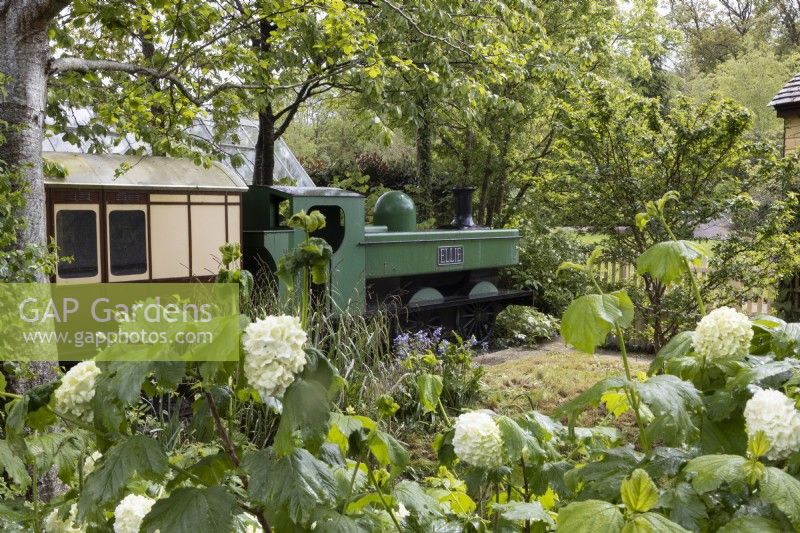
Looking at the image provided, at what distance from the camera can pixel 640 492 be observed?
112 centimetres

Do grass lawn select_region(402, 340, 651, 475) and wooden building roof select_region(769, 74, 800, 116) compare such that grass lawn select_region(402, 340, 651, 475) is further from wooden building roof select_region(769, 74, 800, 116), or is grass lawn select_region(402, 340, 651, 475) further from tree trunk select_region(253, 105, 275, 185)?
Answer: wooden building roof select_region(769, 74, 800, 116)

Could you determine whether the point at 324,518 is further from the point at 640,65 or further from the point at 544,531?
the point at 640,65

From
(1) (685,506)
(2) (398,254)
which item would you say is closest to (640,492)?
(1) (685,506)

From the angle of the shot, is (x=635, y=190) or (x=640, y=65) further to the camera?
(x=640, y=65)

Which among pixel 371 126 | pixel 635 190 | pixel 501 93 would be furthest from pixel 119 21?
pixel 501 93

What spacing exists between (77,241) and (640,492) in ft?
22.6

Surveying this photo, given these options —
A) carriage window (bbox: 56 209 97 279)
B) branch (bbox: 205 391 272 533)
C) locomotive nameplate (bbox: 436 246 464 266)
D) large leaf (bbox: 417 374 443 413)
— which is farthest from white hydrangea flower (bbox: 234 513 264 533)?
locomotive nameplate (bbox: 436 246 464 266)

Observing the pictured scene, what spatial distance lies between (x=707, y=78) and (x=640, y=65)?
20.2 metres

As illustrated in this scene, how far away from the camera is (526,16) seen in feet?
29.6

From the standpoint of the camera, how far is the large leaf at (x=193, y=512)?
128cm

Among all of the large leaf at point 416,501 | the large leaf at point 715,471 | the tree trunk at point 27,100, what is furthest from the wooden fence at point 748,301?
the large leaf at point 715,471

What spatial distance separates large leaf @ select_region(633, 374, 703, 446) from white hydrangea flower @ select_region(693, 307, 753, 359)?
0.55 feet

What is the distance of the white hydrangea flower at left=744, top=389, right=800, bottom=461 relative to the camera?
137cm

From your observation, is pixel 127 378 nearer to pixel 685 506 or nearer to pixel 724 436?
pixel 685 506
